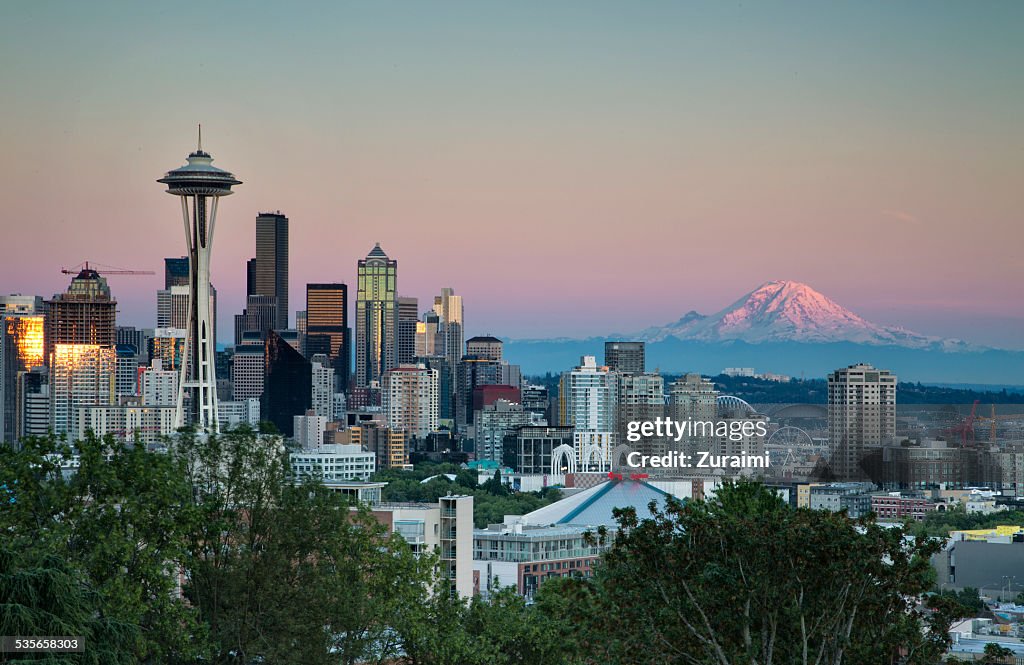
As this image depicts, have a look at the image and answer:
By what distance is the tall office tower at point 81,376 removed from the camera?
188m

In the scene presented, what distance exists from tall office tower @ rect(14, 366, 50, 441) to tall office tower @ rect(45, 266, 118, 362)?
15.6ft

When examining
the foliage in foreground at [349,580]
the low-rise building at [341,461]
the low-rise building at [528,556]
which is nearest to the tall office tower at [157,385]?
the low-rise building at [341,461]

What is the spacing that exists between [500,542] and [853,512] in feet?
148

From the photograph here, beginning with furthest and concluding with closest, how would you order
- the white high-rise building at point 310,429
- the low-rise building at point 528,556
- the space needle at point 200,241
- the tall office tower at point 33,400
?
the tall office tower at point 33,400 → the white high-rise building at point 310,429 → the space needle at point 200,241 → the low-rise building at point 528,556

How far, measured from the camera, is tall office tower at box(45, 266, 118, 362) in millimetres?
193750

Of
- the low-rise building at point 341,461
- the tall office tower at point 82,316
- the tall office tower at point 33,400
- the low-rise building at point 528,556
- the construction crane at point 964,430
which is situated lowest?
the low-rise building at point 528,556

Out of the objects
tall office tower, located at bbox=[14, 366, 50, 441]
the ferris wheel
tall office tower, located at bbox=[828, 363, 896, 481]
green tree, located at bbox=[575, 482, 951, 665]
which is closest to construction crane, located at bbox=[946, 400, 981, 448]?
tall office tower, located at bbox=[828, 363, 896, 481]

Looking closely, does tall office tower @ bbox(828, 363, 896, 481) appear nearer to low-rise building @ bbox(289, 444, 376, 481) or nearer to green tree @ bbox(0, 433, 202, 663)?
low-rise building @ bbox(289, 444, 376, 481)

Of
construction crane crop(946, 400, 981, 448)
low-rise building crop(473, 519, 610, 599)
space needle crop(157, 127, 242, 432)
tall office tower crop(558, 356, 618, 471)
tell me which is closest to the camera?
low-rise building crop(473, 519, 610, 599)

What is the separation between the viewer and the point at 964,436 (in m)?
160

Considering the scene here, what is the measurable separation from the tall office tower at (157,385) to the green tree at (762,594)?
172285 millimetres

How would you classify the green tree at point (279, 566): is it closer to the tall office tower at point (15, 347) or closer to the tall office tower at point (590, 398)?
the tall office tower at point (590, 398)

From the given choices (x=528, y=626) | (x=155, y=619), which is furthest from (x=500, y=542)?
(x=155, y=619)

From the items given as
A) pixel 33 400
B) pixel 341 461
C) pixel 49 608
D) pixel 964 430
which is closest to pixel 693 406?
pixel 964 430
